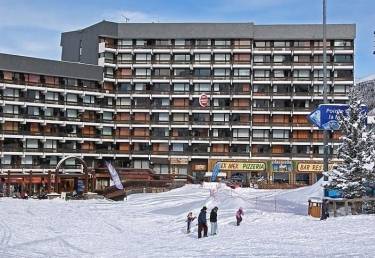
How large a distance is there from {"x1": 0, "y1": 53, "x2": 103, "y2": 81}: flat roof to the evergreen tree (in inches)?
2301

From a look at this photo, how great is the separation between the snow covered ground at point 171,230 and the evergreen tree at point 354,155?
2.96 m

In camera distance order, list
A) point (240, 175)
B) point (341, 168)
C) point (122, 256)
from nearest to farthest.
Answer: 1. point (122, 256)
2. point (341, 168)
3. point (240, 175)

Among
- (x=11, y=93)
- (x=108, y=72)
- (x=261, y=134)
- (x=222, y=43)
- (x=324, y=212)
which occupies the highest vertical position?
(x=222, y=43)

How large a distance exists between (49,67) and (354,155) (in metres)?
60.8

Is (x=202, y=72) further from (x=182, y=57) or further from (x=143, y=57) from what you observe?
A: (x=143, y=57)

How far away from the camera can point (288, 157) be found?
89.4 metres

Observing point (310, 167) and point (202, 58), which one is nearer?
point (310, 167)

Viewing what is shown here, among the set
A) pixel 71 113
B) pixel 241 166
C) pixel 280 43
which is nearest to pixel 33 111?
pixel 71 113

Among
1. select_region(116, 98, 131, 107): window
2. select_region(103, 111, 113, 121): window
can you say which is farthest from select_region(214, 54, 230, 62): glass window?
select_region(103, 111, 113, 121): window

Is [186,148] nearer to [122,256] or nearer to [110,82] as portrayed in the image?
[110,82]

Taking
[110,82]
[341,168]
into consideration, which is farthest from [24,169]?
[341,168]

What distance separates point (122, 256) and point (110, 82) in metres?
68.8

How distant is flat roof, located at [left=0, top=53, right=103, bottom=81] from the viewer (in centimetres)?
8056

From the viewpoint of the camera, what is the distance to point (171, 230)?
116 feet
